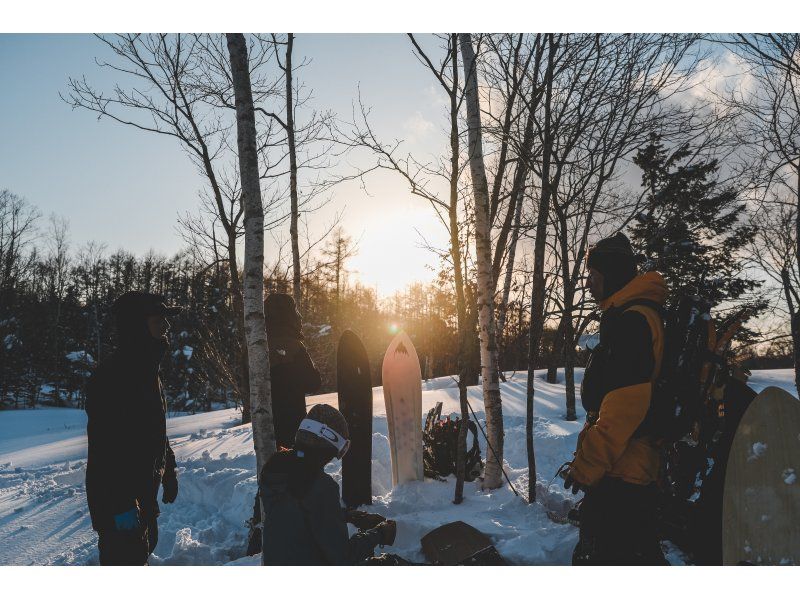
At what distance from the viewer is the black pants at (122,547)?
233 cm

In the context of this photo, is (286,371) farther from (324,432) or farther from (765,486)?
(765,486)

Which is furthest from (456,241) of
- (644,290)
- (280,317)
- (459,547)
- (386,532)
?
(386,532)

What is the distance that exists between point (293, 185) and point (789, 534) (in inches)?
311

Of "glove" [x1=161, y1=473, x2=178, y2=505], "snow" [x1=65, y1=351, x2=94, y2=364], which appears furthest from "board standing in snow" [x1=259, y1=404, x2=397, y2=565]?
"snow" [x1=65, y1=351, x2=94, y2=364]

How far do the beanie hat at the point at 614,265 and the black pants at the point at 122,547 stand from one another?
2.66 meters

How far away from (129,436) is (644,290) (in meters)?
2.67

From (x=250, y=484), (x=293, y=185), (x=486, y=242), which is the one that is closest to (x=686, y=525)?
(x=486, y=242)

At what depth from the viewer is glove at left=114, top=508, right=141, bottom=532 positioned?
2303mm

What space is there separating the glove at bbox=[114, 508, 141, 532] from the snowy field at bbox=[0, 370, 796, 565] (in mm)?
1098

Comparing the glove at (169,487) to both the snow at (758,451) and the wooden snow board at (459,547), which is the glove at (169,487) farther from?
the snow at (758,451)

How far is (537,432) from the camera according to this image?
6605mm

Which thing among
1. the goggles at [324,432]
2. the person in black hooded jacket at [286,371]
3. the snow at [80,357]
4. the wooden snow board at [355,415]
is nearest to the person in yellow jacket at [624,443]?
the goggles at [324,432]

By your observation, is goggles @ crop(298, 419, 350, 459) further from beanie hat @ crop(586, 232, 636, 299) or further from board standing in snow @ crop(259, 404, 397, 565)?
beanie hat @ crop(586, 232, 636, 299)

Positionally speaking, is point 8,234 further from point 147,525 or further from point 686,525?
point 686,525
